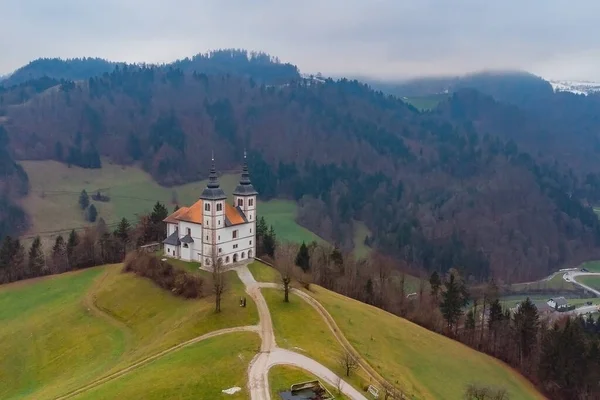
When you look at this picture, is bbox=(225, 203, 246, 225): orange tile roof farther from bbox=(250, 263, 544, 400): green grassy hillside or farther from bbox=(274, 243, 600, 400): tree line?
bbox=(250, 263, 544, 400): green grassy hillside

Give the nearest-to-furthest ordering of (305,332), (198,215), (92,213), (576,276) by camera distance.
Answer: (305,332) < (198,215) < (576,276) < (92,213)

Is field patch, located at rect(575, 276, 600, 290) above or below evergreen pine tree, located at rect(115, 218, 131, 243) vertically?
below

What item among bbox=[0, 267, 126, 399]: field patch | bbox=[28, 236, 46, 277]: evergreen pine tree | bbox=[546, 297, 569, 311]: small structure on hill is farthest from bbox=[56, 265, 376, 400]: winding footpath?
bbox=[546, 297, 569, 311]: small structure on hill

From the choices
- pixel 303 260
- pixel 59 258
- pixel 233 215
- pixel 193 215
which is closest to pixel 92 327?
pixel 193 215

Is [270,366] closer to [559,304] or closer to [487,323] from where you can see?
[487,323]

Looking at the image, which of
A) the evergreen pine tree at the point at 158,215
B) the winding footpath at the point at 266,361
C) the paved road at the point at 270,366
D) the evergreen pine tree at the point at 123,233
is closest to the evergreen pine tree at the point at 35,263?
the evergreen pine tree at the point at 123,233

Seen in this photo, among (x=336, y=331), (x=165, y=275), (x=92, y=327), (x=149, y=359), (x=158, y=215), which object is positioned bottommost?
(x=92, y=327)
